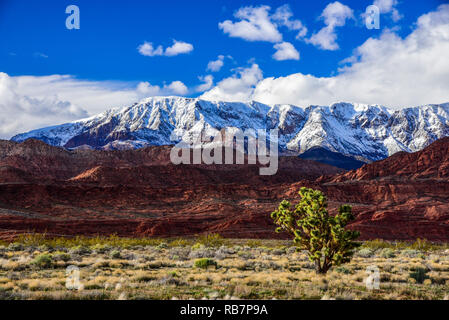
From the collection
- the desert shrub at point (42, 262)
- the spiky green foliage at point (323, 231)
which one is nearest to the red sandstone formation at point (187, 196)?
the desert shrub at point (42, 262)

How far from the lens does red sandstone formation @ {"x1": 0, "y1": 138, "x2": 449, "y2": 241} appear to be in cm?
5794

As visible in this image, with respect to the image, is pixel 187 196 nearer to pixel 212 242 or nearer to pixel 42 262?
pixel 212 242

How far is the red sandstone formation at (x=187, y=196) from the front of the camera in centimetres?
5794

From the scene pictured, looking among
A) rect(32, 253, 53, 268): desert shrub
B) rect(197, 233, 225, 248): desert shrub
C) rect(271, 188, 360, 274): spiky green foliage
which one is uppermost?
rect(271, 188, 360, 274): spiky green foliage

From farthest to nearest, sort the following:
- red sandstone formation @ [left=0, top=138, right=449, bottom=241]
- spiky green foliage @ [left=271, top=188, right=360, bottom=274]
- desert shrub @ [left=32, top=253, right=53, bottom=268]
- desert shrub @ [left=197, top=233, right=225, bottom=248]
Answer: red sandstone formation @ [left=0, top=138, right=449, bottom=241] → desert shrub @ [left=197, top=233, right=225, bottom=248] → desert shrub @ [left=32, top=253, right=53, bottom=268] → spiky green foliage @ [left=271, top=188, right=360, bottom=274]

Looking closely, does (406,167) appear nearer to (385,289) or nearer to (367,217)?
(367,217)

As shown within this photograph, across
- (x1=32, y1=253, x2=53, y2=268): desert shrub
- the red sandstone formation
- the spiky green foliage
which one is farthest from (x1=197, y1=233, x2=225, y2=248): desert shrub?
the spiky green foliage

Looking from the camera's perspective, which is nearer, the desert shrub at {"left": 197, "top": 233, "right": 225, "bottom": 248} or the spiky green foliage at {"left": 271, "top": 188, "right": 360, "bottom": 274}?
the spiky green foliage at {"left": 271, "top": 188, "right": 360, "bottom": 274}

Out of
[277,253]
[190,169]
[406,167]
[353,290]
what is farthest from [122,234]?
[406,167]

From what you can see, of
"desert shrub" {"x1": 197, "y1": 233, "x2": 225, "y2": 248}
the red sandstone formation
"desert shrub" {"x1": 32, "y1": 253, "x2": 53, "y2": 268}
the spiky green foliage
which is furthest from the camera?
the red sandstone formation

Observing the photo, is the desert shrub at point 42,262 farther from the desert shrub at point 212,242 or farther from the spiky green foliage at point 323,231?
the desert shrub at point 212,242

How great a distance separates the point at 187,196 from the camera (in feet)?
295

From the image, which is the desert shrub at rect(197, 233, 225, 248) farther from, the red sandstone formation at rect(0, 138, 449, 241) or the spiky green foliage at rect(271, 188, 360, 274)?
the spiky green foliage at rect(271, 188, 360, 274)

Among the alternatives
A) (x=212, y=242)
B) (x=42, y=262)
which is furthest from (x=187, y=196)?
(x=42, y=262)
